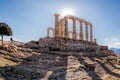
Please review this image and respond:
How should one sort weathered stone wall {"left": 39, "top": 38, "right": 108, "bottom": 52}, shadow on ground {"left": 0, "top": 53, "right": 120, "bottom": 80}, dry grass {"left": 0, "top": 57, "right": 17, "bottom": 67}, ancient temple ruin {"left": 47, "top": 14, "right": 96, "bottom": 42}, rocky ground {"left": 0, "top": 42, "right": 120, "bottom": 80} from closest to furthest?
shadow on ground {"left": 0, "top": 53, "right": 120, "bottom": 80}, rocky ground {"left": 0, "top": 42, "right": 120, "bottom": 80}, dry grass {"left": 0, "top": 57, "right": 17, "bottom": 67}, weathered stone wall {"left": 39, "top": 38, "right": 108, "bottom": 52}, ancient temple ruin {"left": 47, "top": 14, "right": 96, "bottom": 42}

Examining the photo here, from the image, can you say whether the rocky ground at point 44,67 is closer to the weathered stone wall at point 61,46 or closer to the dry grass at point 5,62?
the dry grass at point 5,62

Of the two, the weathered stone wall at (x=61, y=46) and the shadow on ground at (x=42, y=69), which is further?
the weathered stone wall at (x=61, y=46)

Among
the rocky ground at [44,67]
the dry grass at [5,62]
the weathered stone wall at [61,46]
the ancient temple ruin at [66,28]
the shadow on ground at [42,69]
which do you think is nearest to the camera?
the shadow on ground at [42,69]

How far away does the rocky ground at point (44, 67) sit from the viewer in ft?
Answer: 110

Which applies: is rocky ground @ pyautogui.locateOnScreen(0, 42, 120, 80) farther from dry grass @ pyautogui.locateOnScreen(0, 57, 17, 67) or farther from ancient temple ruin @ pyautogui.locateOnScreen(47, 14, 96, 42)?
ancient temple ruin @ pyautogui.locateOnScreen(47, 14, 96, 42)

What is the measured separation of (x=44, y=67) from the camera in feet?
127

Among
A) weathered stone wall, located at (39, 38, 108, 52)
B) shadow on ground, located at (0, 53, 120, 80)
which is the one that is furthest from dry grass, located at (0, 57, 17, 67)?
weathered stone wall, located at (39, 38, 108, 52)

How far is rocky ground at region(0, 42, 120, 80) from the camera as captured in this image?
33625mm

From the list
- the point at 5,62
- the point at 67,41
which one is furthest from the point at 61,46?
the point at 5,62

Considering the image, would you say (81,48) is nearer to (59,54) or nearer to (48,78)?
(59,54)

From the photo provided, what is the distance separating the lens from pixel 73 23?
66.1 metres

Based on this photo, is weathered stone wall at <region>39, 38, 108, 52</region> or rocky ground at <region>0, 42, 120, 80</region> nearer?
rocky ground at <region>0, 42, 120, 80</region>

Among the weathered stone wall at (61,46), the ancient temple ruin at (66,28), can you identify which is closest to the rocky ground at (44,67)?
the weathered stone wall at (61,46)

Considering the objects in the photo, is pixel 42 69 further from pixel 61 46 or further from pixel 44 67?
pixel 61 46
